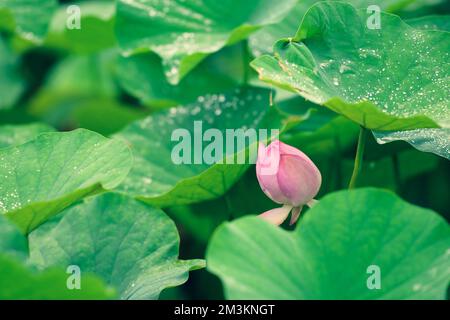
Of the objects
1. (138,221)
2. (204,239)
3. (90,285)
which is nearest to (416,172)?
(204,239)

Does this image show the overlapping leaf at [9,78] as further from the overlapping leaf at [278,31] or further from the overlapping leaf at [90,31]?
the overlapping leaf at [278,31]

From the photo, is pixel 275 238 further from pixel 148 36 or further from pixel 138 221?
pixel 148 36

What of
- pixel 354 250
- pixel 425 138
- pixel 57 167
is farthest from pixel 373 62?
pixel 57 167

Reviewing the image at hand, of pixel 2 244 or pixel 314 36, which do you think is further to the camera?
pixel 314 36

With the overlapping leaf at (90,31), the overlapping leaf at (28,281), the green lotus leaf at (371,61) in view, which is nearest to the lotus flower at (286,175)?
the green lotus leaf at (371,61)

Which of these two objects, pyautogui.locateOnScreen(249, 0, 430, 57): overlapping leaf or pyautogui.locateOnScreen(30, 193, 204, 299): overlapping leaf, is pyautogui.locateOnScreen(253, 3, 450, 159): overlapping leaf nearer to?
pyautogui.locateOnScreen(30, 193, 204, 299): overlapping leaf

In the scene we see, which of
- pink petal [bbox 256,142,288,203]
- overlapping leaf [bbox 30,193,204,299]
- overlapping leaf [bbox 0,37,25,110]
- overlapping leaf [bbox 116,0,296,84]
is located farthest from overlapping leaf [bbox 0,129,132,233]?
overlapping leaf [bbox 0,37,25,110]

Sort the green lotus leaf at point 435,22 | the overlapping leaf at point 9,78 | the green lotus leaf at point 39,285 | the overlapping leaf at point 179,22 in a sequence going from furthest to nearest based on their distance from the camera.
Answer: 1. the overlapping leaf at point 9,78
2. the overlapping leaf at point 179,22
3. the green lotus leaf at point 435,22
4. the green lotus leaf at point 39,285

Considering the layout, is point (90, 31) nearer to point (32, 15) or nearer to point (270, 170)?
point (32, 15)
